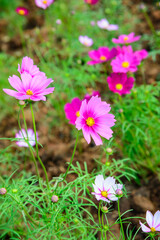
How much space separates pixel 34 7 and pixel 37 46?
2.77ft

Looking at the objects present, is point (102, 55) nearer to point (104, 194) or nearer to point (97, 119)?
point (97, 119)

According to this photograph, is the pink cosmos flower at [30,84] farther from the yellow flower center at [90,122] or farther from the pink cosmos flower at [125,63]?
the pink cosmos flower at [125,63]

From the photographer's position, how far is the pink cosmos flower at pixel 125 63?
1.56 m

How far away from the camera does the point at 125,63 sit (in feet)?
5.28

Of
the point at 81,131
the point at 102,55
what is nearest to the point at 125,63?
the point at 102,55

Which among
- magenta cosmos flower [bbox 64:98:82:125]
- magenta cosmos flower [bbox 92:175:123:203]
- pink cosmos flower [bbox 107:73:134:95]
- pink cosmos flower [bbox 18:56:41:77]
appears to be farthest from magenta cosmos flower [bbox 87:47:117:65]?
magenta cosmos flower [bbox 92:175:123:203]

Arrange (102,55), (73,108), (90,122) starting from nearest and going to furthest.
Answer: (90,122)
(73,108)
(102,55)

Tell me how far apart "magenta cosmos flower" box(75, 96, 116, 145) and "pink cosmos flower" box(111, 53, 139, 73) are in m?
0.47

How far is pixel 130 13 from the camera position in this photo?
3125mm

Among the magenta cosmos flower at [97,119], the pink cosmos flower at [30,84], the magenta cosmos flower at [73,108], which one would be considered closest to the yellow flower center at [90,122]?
the magenta cosmos flower at [97,119]

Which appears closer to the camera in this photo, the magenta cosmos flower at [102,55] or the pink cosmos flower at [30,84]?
the pink cosmos flower at [30,84]

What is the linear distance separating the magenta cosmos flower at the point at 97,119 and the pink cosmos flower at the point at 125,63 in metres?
0.47

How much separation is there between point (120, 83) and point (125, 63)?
13cm

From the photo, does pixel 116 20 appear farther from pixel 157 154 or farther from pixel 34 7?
pixel 157 154
